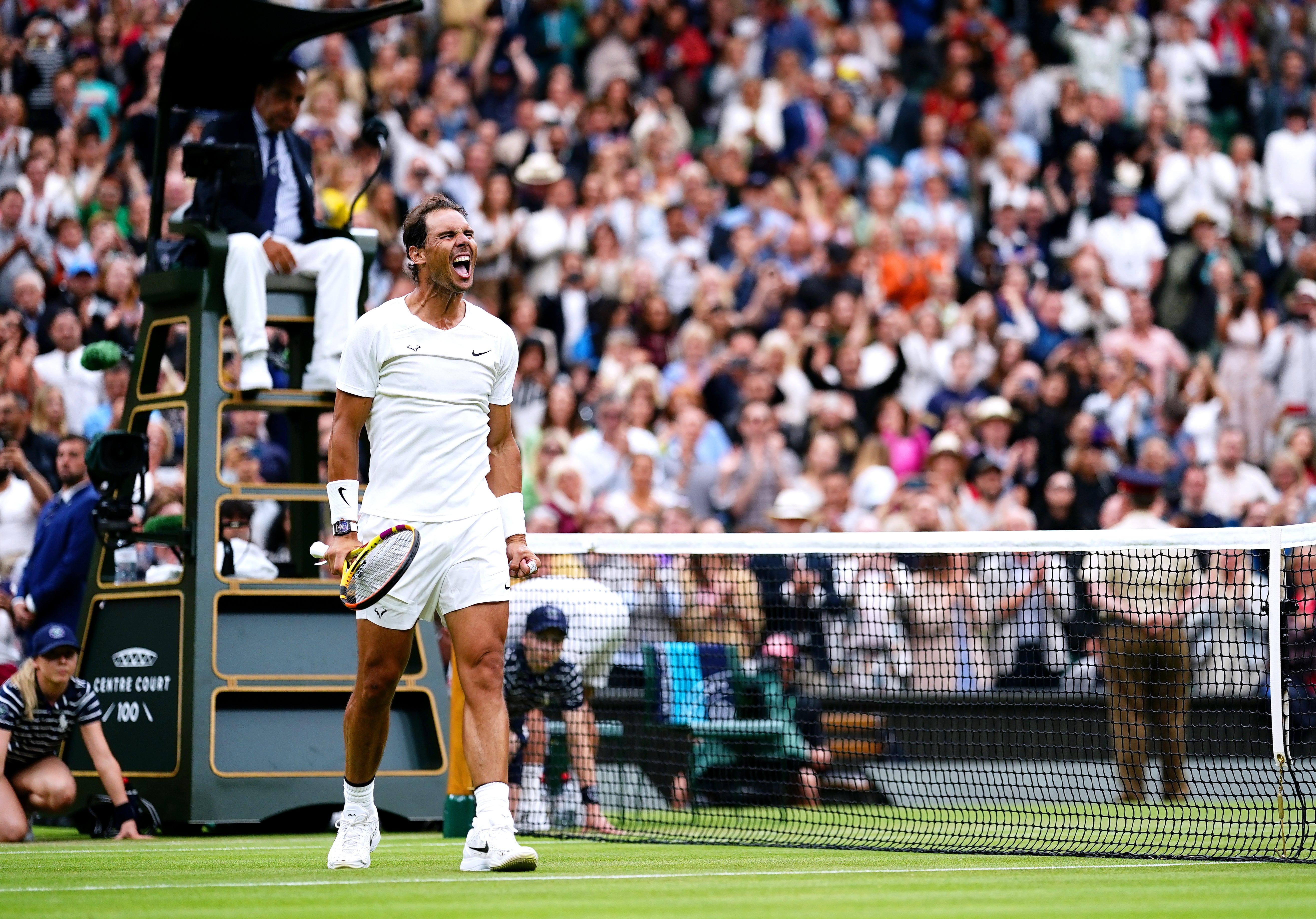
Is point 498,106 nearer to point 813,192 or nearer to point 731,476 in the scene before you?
point 813,192

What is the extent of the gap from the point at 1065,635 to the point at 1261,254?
10471mm

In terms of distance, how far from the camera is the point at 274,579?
11.2 meters

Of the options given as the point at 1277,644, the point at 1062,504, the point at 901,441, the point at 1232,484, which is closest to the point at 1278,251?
the point at 1232,484

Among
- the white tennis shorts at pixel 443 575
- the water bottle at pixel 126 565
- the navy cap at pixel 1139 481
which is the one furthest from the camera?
the navy cap at pixel 1139 481

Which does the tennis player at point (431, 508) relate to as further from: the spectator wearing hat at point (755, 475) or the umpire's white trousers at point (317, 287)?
the spectator wearing hat at point (755, 475)

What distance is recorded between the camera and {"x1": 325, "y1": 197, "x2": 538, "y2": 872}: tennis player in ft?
25.2

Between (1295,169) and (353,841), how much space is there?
50.7ft

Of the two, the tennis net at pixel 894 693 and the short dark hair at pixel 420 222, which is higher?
the short dark hair at pixel 420 222

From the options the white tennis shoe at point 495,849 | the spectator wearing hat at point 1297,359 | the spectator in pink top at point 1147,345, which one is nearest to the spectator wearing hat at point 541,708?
the white tennis shoe at point 495,849

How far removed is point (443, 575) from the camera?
7746 millimetres

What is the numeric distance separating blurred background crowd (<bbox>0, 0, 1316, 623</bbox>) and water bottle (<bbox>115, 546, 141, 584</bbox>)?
0.84 m

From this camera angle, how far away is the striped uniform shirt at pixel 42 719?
11023 millimetres

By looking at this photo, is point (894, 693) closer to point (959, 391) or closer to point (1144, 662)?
point (1144, 662)

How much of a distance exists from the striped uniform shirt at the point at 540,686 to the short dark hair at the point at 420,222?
3767 millimetres
